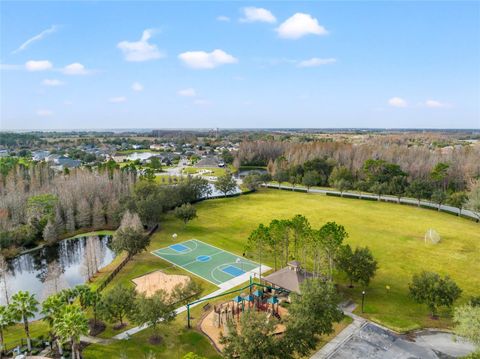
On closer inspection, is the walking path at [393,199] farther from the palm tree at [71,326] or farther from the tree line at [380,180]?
the palm tree at [71,326]

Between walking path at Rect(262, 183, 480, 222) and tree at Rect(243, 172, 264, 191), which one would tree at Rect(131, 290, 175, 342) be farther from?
walking path at Rect(262, 183, 480, 222)

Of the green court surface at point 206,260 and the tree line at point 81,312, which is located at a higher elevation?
the tree line at point 81,312

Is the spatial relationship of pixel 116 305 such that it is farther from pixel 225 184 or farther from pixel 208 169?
pixel 208 169

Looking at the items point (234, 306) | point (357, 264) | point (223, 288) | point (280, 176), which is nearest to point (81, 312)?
point (234, 306)

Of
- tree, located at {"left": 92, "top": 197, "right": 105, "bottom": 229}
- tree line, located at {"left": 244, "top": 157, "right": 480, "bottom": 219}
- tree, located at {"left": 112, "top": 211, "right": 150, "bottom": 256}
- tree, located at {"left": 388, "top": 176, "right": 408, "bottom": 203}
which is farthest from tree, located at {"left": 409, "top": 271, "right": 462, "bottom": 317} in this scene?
tree, located at {"left": 388, "top": 176, "right": 408, "bottom": 203}

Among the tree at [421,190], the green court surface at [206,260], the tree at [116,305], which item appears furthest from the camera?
the tree at [421,190]

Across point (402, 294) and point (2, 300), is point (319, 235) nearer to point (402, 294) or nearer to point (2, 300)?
point (402, 294)

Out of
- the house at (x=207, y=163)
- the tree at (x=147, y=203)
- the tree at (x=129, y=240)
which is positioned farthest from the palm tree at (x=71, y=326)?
the house at (x=207, y=163)
